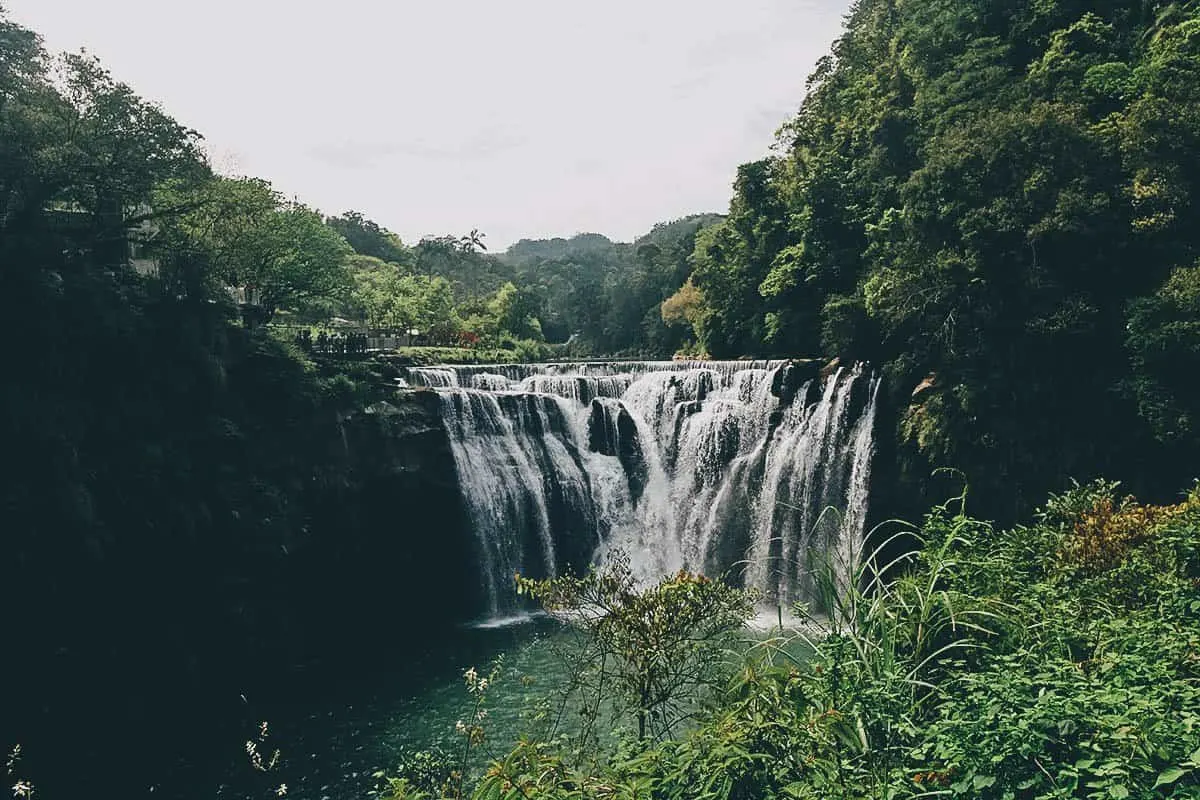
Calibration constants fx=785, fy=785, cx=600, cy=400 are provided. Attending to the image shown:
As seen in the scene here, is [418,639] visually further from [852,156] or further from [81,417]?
[852,156]

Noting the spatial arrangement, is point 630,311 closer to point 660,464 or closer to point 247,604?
point 660,464

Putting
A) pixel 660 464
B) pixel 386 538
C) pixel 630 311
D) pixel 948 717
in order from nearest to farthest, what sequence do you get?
pixel 948 717
pixel 386 538
pixel 660 464
pixel 630 311

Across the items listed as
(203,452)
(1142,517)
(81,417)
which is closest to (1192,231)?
(1142,517)

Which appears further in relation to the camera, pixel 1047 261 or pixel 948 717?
pixel 1047 261

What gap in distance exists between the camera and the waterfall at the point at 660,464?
72.6 feet

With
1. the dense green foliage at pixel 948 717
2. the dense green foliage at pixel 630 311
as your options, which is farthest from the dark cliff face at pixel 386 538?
the dense green foliage at pixel 630 311

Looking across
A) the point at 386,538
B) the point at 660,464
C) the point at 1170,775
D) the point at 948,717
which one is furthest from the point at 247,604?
the point at 1170,775

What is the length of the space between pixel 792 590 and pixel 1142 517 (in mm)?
12403

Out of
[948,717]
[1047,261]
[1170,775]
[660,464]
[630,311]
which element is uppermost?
[630,311]

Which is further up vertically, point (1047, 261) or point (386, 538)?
point (1047, 261)

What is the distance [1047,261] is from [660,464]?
12.3m

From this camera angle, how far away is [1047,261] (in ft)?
59.7

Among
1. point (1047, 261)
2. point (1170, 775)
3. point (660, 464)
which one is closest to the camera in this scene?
point (1170, 775)

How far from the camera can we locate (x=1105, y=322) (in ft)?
58.6
